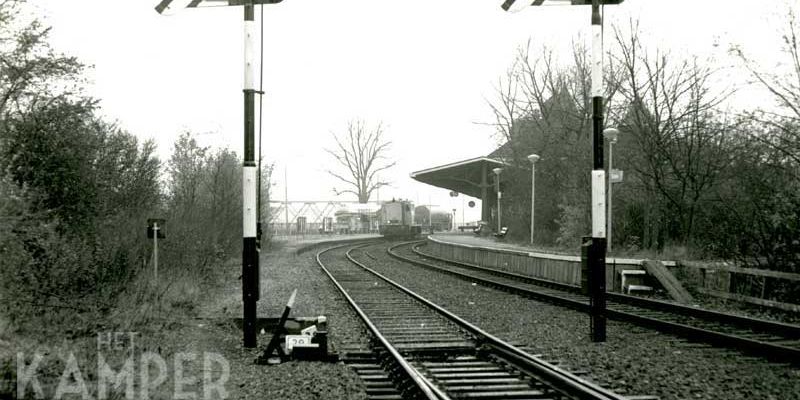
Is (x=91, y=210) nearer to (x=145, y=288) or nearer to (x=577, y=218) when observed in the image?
(x=145, y=288)

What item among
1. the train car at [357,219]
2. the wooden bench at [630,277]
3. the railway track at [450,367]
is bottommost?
the railway track at [450,367]

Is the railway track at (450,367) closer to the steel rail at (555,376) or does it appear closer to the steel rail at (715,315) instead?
the steel rail at (555,376)

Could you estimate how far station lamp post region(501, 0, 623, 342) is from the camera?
9.92 meters

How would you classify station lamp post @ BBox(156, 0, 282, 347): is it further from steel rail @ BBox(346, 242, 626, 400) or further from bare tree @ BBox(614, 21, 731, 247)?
bare tree @ BBox(614, 21, 731, 247)

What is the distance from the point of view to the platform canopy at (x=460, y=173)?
160 ft

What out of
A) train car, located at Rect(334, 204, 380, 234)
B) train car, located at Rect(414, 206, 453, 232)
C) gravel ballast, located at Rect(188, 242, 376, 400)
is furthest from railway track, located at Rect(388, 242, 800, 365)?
train car, located at Rect(414, 206, 453, 232)

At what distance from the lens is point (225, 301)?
1509cm

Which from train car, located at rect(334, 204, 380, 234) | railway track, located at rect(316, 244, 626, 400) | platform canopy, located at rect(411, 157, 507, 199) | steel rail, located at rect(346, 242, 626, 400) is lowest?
railway track, located at rect(316, 244, 626, 400)

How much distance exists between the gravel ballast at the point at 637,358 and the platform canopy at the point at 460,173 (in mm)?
32828

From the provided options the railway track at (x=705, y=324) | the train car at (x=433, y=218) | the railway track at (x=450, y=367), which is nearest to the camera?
the railway track at (x=450, y=367)

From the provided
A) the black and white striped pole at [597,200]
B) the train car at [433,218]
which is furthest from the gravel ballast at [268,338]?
the train car at [433,218]

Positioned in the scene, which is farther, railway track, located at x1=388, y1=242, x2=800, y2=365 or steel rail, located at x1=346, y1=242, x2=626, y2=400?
railway track, located at x1=388, y1=242, x2=800, y2=365

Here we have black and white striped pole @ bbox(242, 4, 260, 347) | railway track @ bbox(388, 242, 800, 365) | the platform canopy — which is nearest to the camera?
railway track @ bbox(388, 242, 800, 365)

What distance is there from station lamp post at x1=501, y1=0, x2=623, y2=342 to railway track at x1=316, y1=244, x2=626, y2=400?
1.80 metres
